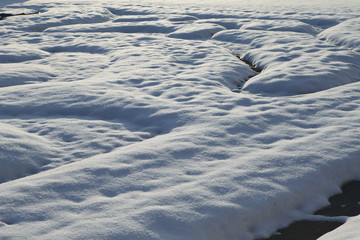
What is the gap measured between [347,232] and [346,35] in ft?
19.7

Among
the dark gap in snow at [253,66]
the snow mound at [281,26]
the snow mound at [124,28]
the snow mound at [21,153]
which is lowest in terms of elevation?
the dark gap in snow at [253,66]

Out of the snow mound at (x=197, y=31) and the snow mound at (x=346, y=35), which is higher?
the snow mound at (x=346, y=35)

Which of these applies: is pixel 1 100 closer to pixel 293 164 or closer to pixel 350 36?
pixel 293 164

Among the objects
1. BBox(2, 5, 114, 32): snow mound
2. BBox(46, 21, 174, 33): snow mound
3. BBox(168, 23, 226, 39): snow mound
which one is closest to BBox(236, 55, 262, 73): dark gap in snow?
BBox(168, 23, 226, 39): snow mound

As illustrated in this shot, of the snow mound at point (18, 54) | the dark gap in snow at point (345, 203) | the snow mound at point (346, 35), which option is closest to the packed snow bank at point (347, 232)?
the dark gap in snow at point (345, 203)

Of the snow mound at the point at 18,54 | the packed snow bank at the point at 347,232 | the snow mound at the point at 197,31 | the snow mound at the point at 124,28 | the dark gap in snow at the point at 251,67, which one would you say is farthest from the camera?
the snow mound at the point at 124,28

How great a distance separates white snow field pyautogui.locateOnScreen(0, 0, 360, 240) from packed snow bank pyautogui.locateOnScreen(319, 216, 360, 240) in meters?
0.01

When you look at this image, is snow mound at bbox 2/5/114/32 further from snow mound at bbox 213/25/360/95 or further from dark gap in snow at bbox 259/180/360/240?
dark gap in snow at bbox 259/180/360/240

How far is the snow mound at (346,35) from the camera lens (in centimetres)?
668

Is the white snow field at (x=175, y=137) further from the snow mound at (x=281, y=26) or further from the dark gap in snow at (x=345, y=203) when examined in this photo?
the snow mound at (x=281, y=26)

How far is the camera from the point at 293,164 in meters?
2.79

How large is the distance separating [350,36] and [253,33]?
1750 mm

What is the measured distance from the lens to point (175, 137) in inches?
127

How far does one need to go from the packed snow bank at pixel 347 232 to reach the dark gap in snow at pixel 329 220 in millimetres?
99
